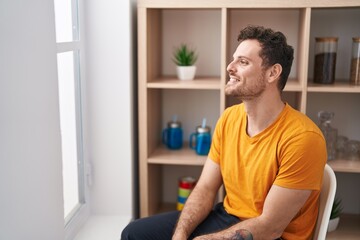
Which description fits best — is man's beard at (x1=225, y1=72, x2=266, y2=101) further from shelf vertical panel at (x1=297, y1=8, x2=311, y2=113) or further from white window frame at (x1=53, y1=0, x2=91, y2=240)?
white window frame at (x1=53, y1=0, x2=91, y2=240)

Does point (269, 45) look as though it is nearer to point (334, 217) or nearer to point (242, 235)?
point (242, 235)

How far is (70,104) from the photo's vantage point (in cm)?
209

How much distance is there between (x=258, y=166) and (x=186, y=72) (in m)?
0.78

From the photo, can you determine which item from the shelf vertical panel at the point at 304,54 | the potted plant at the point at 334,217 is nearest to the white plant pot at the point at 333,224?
the potted plant at the point at 334,217

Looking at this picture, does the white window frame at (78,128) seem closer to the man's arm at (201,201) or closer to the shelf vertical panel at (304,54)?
the man's arm at (201,201)

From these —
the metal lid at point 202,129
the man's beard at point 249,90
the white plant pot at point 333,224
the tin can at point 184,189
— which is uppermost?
the man's beard at point 249,90

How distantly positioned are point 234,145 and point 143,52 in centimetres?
66

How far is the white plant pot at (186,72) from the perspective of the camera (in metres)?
2.36

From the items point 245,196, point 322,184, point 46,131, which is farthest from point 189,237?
point 46,131

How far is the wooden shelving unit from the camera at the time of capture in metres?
2.15

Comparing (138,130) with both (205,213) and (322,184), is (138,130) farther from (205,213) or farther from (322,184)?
(322,184)

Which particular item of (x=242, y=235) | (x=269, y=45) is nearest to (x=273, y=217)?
(x=242, y=235)

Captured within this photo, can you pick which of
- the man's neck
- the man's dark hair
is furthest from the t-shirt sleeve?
the man's dark hair

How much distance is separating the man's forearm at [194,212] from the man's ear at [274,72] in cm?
52
